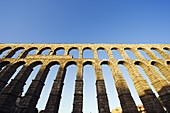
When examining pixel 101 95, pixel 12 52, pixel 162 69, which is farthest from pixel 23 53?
pixel 162 69

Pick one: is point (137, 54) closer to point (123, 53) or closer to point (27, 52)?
point (123, 53)

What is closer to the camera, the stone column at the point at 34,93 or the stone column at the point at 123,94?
the stone column at the point at 123,94

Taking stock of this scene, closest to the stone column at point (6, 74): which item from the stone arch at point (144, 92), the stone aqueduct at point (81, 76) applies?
the stone aqueduct at point (81, 76)

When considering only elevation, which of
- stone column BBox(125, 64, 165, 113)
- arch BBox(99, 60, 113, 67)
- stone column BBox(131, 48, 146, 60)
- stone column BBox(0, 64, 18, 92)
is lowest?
stone column BBox(125, 64, 165, 113)

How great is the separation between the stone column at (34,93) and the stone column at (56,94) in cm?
157

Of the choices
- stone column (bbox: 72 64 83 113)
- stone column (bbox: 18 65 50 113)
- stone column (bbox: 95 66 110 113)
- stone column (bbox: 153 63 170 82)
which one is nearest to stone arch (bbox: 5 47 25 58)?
stone column (bbox: 18 65 50 113)

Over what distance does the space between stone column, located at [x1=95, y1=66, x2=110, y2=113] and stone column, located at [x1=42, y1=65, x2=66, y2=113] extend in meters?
A: 3.90

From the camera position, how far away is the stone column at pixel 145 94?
1211 centimetres

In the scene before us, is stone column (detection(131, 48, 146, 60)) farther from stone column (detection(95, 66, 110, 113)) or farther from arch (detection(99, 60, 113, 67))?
stone column (detection(95, 66, 110, 113))

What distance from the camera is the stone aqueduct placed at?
1288 cm

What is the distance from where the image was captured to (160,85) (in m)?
14.7

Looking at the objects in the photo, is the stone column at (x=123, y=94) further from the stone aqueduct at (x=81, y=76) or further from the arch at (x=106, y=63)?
the arch at (x=106, y=63)

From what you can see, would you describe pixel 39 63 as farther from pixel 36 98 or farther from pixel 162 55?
pixel 162 55

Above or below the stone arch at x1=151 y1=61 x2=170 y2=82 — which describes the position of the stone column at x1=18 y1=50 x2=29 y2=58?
above
